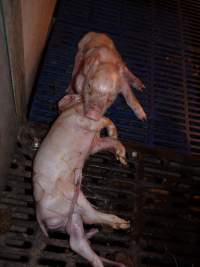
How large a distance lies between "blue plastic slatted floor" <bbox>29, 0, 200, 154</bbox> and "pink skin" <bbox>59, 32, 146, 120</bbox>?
0.27m

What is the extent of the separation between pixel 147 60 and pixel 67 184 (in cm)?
162

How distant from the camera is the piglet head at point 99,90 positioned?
70.2 inches

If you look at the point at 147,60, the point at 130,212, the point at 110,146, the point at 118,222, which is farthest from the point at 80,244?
the point at 147,60

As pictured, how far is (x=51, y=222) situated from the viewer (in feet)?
6.00

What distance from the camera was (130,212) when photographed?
2.20 meters

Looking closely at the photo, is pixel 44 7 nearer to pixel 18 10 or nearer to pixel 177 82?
pixel 18 10

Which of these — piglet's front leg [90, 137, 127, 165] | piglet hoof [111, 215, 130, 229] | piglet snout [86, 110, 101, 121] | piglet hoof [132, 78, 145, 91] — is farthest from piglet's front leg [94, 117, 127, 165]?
piglet hoof [132, 78, 145, 91]

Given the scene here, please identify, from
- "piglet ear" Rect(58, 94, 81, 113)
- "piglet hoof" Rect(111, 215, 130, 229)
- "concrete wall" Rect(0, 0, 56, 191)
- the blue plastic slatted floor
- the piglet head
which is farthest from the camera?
the blue plastic slatted floor

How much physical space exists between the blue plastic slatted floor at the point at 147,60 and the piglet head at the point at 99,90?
0.73 meters

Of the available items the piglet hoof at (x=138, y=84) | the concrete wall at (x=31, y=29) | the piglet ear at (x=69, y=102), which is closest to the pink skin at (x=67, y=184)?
the piglet ear at (x=69, y=102)

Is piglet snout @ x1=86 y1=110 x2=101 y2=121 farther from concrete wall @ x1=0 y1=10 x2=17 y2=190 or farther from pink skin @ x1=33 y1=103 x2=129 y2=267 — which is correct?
concrete wall @ x1=0 y1=10 x2=17 y2=190

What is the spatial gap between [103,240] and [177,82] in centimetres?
155

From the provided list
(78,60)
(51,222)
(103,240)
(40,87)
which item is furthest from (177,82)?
(51,222)

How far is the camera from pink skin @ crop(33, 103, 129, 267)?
5.93ft
